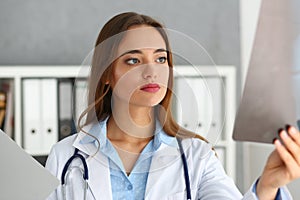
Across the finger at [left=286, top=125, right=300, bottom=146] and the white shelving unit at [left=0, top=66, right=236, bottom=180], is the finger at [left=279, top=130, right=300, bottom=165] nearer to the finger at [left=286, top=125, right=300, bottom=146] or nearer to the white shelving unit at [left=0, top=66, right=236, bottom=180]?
the finger at [left=286, top=125, right=300, bottom=146]

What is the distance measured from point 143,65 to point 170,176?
40cm

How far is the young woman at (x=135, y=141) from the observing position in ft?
3.87

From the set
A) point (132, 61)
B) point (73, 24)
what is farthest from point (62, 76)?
point (132, 61)

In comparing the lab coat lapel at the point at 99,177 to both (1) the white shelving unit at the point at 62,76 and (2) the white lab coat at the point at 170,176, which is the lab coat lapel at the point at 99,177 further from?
(1) the white shelving unit at the point at 62,76

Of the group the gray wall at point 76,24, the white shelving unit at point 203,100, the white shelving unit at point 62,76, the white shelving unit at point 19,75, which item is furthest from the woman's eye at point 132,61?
the gray wall at point 76,24

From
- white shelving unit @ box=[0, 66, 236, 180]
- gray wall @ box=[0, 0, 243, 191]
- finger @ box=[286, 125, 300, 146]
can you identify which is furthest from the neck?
gray wall @ box=[0, 0, 243, 191]

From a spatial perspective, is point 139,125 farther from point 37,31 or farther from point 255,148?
point 255,148

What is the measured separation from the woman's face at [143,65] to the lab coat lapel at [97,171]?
273mm

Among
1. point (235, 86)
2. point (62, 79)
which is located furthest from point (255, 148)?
point (62, 79)

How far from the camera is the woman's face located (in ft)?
3.82

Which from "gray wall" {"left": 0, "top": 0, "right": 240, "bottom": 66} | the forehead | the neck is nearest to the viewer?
the forehead

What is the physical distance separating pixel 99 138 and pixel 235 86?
205 cm

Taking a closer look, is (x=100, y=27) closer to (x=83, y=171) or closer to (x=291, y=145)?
(x=83, y=171)

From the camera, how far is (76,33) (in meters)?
3.26
